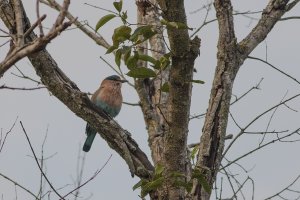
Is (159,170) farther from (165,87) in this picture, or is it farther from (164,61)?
(164,61)

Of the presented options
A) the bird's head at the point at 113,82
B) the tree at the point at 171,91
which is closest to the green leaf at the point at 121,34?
the tree at the point at 171,91

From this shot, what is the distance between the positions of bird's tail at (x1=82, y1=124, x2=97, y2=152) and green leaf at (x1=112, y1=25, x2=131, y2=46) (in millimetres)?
5134

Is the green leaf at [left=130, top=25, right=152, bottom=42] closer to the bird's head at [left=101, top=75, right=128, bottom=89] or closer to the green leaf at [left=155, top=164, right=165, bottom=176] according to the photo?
the green leaf at [left=155, top=164, right=165, bottom=176]

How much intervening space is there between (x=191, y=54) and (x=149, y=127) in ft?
4.88

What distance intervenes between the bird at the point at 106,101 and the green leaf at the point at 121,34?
16.5 ft

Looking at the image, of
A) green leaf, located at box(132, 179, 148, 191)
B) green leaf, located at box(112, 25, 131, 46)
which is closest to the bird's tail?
green leaf, located at box(132, 179, 148, 191)

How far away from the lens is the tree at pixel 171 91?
2.68 meters

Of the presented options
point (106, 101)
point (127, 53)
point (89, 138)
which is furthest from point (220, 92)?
point (89, 138)

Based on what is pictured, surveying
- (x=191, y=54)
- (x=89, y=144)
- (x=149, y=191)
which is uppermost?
(x=89, y=144)

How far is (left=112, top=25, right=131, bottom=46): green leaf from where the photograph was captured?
2.66m

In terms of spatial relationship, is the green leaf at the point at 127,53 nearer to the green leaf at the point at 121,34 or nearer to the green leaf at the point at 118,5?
the green leaf at the point at 121,34

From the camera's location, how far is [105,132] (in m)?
3.62

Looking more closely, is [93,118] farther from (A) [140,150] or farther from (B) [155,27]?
(B) [155,27]

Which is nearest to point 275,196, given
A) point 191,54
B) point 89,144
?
point 191,54
